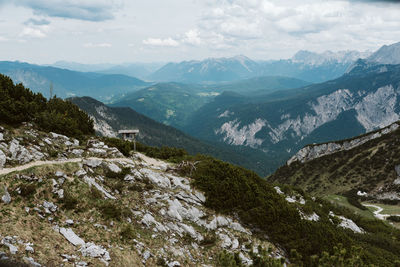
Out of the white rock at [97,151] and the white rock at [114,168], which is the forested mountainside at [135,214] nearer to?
the white rock at [97,151]

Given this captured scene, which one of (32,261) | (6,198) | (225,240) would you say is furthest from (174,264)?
(6,198)

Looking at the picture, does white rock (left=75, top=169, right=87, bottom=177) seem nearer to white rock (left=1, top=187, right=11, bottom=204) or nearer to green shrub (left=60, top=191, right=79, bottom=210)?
green shrub (left=60, top=191, right=79, bottom=210)

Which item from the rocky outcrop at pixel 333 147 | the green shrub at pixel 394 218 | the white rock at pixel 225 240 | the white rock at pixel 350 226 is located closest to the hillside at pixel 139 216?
the white rock at pixel 225 240

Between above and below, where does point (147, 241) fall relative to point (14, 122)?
below

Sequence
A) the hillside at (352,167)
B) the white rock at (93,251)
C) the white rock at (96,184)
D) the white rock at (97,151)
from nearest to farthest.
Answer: the white rock at (93,251)
the white rock at (96,184)
the white rock at (97,151)
the hillside at (352,167)

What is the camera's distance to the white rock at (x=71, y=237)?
717 inches

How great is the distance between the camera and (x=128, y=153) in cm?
3900

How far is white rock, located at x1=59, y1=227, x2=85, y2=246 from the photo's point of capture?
18203 mm

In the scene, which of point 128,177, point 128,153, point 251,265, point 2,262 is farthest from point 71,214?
point 128,153

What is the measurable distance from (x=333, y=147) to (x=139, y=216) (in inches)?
5875

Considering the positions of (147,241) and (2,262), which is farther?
(147,241)

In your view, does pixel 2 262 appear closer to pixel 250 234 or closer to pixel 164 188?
pixel 164 188

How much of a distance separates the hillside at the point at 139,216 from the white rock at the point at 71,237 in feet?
0.22

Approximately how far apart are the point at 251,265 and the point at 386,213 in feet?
239
